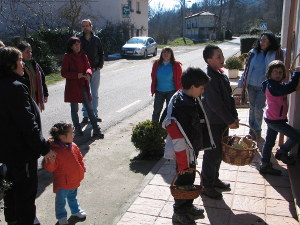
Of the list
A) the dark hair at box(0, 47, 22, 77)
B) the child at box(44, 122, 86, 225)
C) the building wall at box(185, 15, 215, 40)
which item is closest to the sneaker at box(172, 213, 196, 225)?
the child at box(44, 122, 86, 225)

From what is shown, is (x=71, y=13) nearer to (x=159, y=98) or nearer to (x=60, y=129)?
(x=159, y=98)

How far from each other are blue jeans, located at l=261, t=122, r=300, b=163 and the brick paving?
12.2 inches

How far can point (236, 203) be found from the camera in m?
4.02

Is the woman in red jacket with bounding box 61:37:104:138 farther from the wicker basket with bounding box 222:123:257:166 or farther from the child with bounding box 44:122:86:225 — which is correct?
the wicker basket with bounding box 222:123:257:166

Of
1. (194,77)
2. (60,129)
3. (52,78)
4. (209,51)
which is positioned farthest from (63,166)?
(52,78)

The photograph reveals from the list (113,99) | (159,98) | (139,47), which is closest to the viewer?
(159,98)

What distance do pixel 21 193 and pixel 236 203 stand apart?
236 centimetres

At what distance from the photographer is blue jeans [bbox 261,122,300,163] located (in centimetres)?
450

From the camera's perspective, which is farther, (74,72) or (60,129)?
(74,72)

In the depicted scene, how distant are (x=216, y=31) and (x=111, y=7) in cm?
3824

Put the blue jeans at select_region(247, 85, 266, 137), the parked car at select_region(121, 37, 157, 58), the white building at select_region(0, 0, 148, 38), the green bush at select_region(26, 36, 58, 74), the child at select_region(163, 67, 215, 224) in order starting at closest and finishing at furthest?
the child at select_region(163, 67, 215, 224), the blue jeans at select_region(247, 85, 266, 137), the green bush at select_region(26, 36, 58, 74), the white building at select_region(0, 0, 148, 38), the parked car at select_region(121, 37, 157, 58)

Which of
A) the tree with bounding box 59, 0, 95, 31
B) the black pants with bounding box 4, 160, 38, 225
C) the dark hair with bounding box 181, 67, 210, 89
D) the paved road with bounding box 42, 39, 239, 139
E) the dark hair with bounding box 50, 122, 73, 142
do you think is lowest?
the paved road with bounding box 42, 39, 239, 139

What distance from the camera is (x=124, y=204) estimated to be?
4195 mm

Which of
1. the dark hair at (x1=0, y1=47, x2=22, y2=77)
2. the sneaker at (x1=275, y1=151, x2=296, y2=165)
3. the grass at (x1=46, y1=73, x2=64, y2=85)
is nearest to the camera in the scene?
the dark hair at (x1=0, y1=47, x2=22, y2=77)
